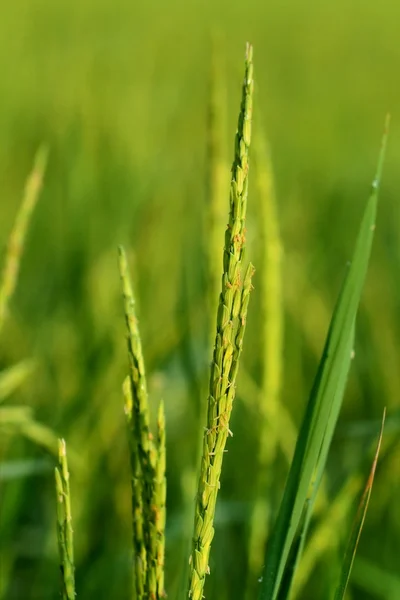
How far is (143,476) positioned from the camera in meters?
0.50

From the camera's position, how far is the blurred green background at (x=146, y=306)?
110 centimetres

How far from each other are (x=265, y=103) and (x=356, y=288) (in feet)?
14.7

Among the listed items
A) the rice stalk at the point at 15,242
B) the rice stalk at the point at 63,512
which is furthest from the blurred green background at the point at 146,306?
the rice stalk at the point at 63,512

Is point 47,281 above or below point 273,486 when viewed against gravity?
above

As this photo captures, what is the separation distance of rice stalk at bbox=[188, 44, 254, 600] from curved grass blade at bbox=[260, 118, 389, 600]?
0.08m

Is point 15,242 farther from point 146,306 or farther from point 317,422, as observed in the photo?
point 146,306

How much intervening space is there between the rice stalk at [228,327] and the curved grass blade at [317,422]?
0.08 m

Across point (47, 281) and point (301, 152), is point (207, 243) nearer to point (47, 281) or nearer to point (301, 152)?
point (47, 281)

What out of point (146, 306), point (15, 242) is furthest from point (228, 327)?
point (146, 306)

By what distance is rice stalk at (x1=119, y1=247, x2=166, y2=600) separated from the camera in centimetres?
47

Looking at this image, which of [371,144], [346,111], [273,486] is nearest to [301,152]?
[371,144]

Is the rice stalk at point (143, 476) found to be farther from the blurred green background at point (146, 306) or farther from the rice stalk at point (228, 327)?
the blurred green background at point (146, 306)

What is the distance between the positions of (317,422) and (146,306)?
114 cm

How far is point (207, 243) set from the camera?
84cm
